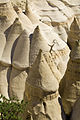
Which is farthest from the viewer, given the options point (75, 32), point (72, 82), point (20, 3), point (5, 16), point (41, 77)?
point (20, 3)

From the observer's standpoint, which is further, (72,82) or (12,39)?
(12,39)

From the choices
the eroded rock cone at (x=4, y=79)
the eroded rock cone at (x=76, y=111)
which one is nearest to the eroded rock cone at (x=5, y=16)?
the eroded rock cone at (x=4, y=79)

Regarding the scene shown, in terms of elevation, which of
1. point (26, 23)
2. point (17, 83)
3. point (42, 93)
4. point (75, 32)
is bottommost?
point (17, 83)

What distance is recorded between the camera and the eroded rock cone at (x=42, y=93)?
10.1 meters

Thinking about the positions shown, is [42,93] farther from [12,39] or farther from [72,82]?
[12,39]

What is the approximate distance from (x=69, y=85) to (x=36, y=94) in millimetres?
1239

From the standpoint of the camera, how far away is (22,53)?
15594 mm

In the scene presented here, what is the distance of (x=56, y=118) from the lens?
10109 mm

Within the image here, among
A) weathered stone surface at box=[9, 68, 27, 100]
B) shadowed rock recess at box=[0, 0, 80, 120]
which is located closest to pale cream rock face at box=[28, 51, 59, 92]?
shadowed rock recess at box=[0, 0, 80, 120]

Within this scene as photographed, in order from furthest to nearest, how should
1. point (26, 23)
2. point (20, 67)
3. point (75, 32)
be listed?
point (75, 32) < point (26, 23) < point (20, 67)

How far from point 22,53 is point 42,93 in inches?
228

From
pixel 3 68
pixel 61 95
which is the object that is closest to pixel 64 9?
pixel 3 68

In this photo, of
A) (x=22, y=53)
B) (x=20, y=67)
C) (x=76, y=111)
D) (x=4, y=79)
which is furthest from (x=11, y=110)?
(x=22, y=53)

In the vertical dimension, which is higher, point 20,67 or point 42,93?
point 42,93
